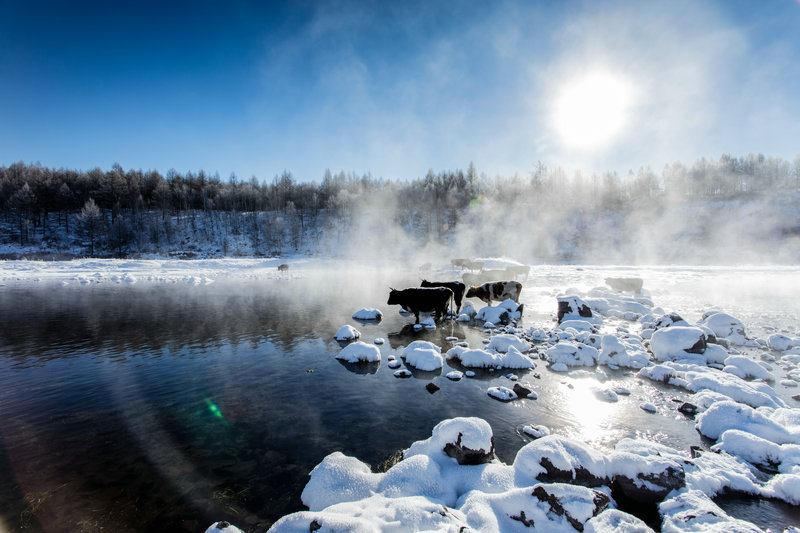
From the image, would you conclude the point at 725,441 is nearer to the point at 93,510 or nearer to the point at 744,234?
the point at 93,510

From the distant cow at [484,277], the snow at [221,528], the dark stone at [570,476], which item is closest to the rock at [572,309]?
the dark stone at [570,476]

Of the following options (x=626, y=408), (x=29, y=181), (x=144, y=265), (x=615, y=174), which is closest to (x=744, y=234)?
(x=615, y=174)

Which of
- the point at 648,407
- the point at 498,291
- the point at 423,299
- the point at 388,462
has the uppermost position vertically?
the point at 423,299

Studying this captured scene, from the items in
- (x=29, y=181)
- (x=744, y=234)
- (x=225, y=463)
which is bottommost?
(x=225, y=463)

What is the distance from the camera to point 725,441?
5582 mm

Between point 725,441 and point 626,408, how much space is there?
1.69 metres

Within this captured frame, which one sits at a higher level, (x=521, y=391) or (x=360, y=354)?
(x=360, y=354)

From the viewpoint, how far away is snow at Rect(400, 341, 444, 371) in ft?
31.1

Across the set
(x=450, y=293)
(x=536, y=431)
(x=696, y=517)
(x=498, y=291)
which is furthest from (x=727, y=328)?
(x=696, y=517)

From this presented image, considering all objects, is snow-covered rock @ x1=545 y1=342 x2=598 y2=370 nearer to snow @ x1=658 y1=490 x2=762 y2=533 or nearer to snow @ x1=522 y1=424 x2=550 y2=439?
snow @ x1=522 y1=424 x2=550 y2=439

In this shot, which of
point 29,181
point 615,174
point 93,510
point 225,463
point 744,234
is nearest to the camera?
point 93,510

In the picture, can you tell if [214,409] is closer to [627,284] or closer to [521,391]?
[521,391]

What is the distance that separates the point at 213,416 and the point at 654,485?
779 centimetres

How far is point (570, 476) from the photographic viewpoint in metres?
4.62
